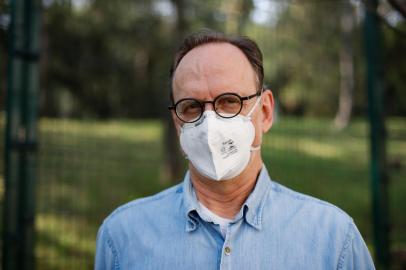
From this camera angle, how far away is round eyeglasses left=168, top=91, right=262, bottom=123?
1723 mm

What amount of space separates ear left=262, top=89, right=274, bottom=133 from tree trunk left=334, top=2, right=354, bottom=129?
15.9 ft

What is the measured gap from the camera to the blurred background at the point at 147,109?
342 cm

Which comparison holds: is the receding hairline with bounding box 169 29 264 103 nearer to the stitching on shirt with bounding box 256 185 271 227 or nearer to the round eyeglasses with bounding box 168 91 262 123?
the round eyeglasses with bounding box 168 91 262 123

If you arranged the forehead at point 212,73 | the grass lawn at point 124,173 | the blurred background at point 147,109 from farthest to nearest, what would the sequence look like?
1. the grass lawn at point 124,173
2. the blurred background at point 147,109
3. the forehead at point 212,73

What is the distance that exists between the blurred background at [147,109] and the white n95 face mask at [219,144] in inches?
81.0

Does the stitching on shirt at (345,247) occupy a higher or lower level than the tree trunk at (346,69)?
lower

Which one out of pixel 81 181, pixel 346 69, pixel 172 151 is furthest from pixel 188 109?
pixel 172 151

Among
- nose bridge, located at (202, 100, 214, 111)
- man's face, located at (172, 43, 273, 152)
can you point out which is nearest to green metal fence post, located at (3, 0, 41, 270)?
man's face, located at (172, 43, 273, 152)

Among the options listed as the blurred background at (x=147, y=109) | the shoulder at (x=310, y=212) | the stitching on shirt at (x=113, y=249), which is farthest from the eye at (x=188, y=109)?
the blurred background at (x=147, y=109)

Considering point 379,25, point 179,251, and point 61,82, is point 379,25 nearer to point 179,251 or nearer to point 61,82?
point 179,251

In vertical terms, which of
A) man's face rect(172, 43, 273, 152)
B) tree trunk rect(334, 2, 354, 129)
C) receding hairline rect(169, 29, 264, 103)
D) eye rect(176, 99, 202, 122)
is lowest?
eye rect(176, 99, 202, 122)

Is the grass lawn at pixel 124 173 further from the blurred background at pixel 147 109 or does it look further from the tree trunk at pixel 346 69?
the tree trunk at pixel 346 69

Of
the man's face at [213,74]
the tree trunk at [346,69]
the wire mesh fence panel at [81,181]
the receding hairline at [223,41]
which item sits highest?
the tree trunk at [346,69]

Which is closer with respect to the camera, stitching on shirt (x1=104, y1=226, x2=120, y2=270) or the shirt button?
the shirt button
